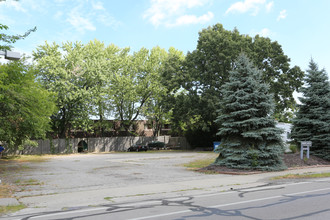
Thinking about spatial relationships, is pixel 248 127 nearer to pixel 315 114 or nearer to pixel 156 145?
pixel 315 114

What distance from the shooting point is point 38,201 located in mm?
9125

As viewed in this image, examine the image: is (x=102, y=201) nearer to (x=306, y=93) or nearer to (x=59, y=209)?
(x=59, y=209)

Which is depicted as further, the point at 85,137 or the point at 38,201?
the point at 85,137

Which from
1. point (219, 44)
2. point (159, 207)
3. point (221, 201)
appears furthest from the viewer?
point (219, 44)

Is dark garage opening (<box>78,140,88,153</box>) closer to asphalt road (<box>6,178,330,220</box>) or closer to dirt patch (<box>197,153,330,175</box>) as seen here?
dirt patch (<box>197,153,330,175</box>)

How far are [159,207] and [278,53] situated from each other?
123 ft

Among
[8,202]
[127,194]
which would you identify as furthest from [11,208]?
[127,194]

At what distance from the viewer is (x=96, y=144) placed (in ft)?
160

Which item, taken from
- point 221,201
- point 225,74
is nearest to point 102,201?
point 221,201

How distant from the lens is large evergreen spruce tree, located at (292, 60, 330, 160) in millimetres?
21406

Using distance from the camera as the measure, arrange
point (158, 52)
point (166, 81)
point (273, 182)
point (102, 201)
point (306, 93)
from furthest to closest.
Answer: point (158, 52), point (166, 81), point (306, 93), point (273, 182), point (102, 201)

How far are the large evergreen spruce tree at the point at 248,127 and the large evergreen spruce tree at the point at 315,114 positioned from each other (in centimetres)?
628

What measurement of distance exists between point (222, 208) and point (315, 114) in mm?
17575

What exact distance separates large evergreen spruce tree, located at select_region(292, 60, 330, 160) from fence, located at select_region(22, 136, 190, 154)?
30.6 m
